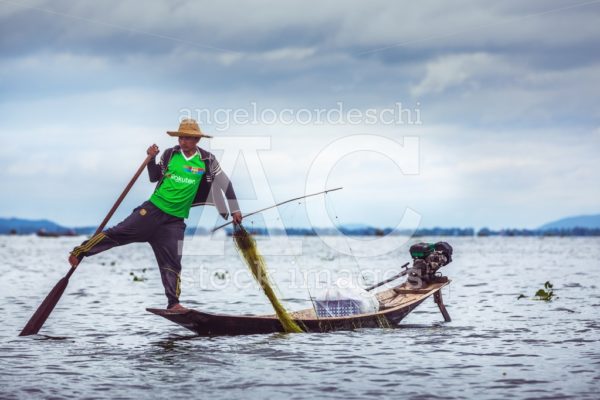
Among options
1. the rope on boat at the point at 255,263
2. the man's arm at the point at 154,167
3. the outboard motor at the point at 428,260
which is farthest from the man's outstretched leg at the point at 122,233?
the outboard motor at the point at 428,260

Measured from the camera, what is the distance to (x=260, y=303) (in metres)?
19.5

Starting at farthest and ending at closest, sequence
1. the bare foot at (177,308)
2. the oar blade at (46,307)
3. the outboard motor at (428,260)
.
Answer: the outboard motor at (428,260) < the oar blade at (46,307) < the bare foot at (177,308)

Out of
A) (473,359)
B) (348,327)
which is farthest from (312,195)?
(473,359)

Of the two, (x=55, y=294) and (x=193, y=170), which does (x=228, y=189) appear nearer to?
(x=193, y=170)

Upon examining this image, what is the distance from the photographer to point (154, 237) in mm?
11117

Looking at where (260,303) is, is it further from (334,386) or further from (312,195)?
(334,386)

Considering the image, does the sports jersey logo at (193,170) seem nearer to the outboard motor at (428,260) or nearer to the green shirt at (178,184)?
the green shirt at (178,184)

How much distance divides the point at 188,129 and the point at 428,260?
5.43 meters

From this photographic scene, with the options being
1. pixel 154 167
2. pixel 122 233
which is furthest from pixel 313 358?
pixel 154 167

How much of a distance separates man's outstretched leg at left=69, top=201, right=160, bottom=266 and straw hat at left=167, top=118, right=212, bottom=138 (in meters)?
1.19

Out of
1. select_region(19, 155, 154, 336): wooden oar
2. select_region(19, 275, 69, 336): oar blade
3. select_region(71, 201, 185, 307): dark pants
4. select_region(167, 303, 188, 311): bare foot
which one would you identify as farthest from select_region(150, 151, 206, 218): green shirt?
select_region(19, 275, 69, 336): oar blade

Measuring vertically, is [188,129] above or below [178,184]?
above

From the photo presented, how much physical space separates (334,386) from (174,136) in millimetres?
4579

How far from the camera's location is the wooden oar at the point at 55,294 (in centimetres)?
1114
